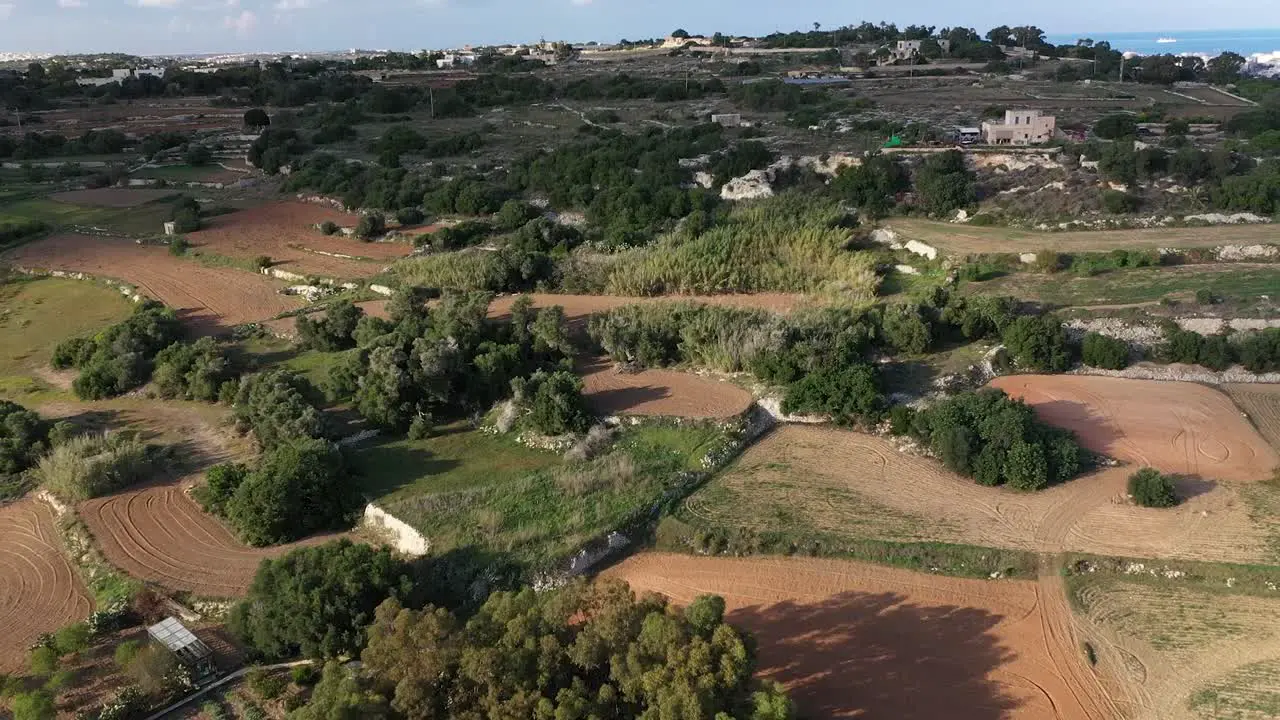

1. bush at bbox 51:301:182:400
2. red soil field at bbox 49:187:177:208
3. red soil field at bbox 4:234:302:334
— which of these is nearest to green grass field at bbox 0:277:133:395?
bush at bbox 51:301:182:400

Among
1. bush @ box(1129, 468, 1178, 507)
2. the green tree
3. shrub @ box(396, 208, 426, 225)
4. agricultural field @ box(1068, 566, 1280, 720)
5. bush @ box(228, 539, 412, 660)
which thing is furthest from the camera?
shrub @ box(396, 208, 426, 225)

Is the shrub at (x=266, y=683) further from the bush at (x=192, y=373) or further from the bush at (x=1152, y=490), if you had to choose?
the bush at (x=1152, y=490)

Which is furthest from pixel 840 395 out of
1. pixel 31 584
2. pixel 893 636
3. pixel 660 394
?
pixel 31 584

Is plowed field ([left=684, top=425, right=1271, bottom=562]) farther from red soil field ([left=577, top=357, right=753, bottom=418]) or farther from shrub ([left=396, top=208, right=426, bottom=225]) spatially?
shrub ([left=396, top=208, right=426, bottom=225])

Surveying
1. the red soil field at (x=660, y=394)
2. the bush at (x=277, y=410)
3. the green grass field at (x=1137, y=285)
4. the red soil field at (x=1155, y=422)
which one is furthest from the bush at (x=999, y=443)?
the bush at (x=277, y=410)

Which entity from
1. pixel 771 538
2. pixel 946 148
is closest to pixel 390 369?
pixel 771 538

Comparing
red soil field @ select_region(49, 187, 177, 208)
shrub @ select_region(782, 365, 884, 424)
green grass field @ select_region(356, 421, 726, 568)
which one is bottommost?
green grass field @ select_region(356, 421, 726, 568)
